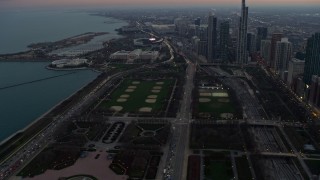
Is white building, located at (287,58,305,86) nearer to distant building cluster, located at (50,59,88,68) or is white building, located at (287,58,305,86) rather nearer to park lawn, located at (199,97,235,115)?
park lawn, located at (199,97,235,115)

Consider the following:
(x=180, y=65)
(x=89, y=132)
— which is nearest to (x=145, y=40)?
(x=180, y=65)

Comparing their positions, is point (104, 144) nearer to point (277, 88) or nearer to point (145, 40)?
point (277, 88)

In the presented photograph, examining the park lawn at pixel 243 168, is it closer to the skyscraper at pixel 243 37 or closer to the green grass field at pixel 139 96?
the green grass field at pixel 139 96

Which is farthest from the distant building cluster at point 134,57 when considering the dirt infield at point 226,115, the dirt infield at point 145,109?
the dirt infield at point 226,115

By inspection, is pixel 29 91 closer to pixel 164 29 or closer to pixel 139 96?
pixel 139 96

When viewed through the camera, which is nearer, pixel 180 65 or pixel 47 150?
pixel 47 150

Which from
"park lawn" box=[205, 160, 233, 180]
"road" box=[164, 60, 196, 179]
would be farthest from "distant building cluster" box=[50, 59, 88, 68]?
"park lawn" box=[205, 160, 233, 180]
